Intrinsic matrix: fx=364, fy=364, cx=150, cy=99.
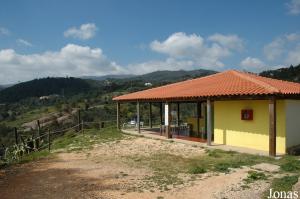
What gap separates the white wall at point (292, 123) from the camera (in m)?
14.1

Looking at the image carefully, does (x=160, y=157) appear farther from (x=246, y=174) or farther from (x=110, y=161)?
(x=246, y=174)

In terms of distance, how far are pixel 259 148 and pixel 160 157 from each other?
4141 millimetres

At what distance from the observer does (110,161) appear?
13164mm

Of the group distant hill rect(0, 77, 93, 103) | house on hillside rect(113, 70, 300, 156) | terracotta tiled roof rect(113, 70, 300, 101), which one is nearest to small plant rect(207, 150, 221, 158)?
house on hillside rect(113, 70, 300, 156)

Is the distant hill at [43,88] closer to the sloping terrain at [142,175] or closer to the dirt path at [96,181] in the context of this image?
the sloping terrain at [142,175]

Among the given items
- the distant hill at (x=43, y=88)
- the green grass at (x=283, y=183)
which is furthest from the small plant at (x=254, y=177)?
the distant hill at (x=43, y=88)

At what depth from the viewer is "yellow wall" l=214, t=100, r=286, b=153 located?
14.1 meters

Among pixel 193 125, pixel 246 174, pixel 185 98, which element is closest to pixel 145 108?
pixel 193 125

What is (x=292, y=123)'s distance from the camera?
14469 millimetres

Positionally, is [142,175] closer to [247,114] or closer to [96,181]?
[96,181]

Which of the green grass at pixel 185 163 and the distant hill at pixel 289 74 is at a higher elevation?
the distant hill at pixel 289 74

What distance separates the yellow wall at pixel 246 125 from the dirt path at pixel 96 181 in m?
2.16

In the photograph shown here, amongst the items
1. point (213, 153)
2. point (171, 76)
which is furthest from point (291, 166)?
point (171, 76)

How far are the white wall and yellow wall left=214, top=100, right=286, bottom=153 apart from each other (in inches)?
11.7
